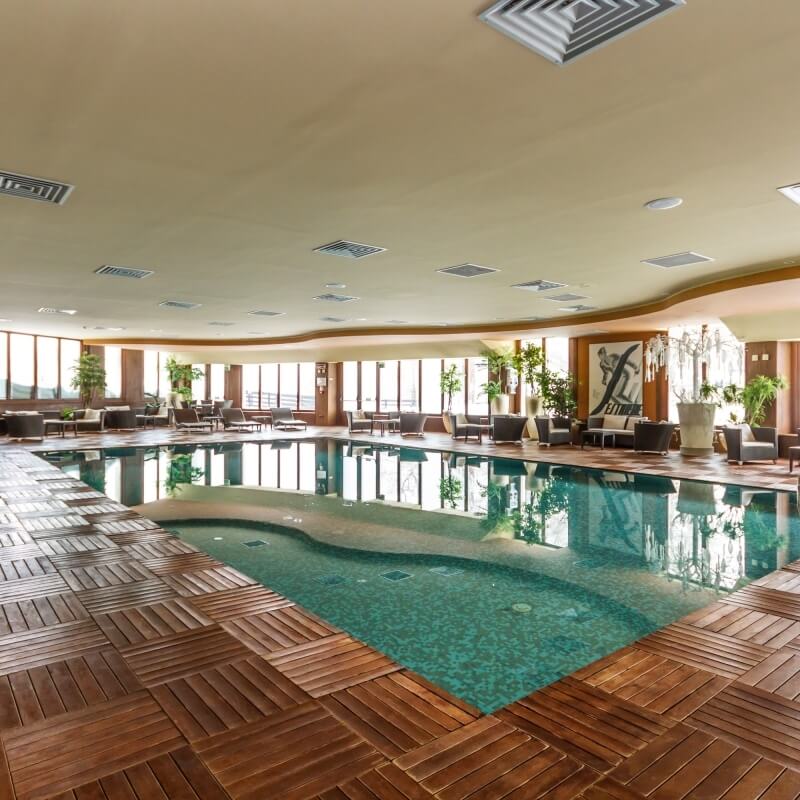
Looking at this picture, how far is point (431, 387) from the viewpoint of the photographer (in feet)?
66.6

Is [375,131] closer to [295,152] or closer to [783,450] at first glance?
[295,152]

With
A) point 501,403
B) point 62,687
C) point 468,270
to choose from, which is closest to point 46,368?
point 501,403

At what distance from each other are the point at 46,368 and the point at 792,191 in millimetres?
19689

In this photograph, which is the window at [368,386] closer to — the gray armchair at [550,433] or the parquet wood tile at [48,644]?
the gray armchair at [550,433]

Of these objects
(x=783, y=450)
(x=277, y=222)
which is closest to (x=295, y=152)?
(x=277, y=222)

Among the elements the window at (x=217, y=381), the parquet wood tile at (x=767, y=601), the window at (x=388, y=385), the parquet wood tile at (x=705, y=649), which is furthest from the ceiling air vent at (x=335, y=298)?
the window at (x=217, y=381)

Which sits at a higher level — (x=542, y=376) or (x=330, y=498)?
(x=542, y=376)

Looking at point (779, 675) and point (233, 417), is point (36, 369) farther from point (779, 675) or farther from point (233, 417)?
point (779, 675)

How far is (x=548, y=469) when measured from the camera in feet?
35.2

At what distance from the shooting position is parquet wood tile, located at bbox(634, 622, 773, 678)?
9.77 feet

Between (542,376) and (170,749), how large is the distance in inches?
563

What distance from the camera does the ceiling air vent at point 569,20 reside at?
260 cm

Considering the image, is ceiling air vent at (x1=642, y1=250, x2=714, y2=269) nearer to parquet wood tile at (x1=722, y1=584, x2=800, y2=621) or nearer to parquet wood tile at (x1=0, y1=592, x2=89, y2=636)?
parquet wood tile at (x1=722, y1=584, x2=800, y2=621)

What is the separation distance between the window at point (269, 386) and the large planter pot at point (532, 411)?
10.8 metres
